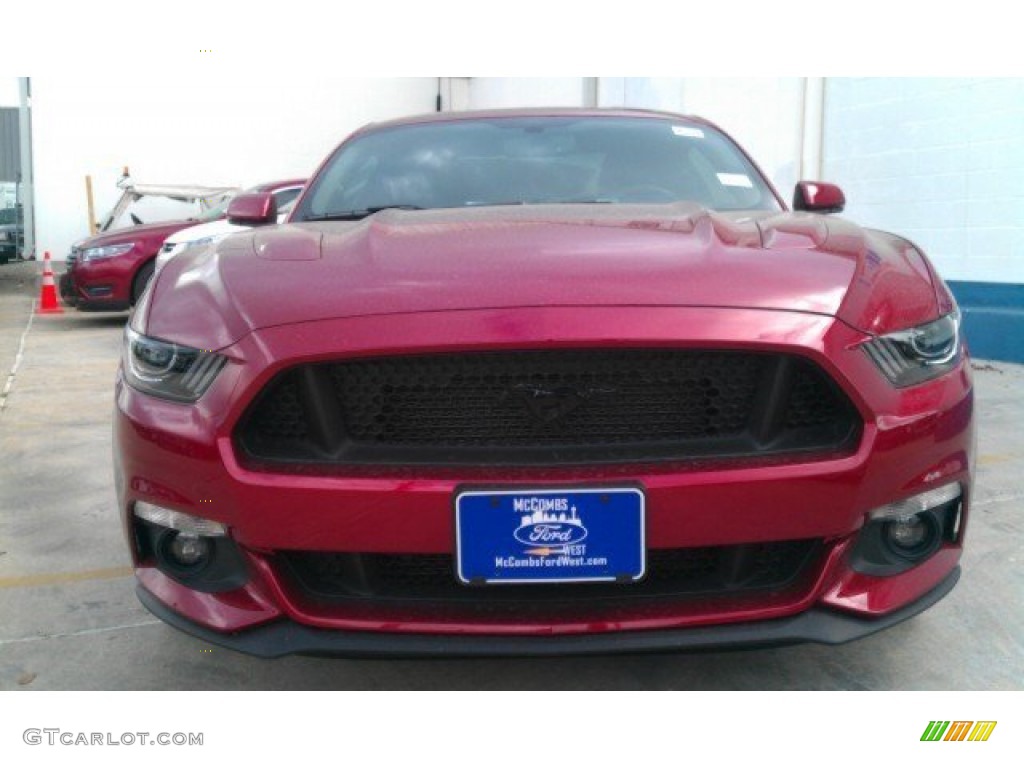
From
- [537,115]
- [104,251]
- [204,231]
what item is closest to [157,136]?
[104,251]

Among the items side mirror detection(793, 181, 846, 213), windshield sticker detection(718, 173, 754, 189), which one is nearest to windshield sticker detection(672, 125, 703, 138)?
windshield sticker detection(718, 173, 754, 189)

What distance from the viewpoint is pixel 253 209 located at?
3.50 meters

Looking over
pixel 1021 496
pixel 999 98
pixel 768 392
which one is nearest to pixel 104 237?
pixel 999 98

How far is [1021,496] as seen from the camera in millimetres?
3871

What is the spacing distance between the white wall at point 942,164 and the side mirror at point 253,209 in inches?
214

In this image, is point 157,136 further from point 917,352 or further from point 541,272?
point 917,352

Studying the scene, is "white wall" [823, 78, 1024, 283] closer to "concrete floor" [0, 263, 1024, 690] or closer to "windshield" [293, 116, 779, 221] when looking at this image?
"concrete floor" [0, 263, 1024, 690]

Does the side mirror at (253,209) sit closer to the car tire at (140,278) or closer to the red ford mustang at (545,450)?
the red ford mustang at (545,450)

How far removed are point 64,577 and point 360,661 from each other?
1.24 meters

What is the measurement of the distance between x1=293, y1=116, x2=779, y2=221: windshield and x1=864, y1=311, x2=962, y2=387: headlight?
105 cm
